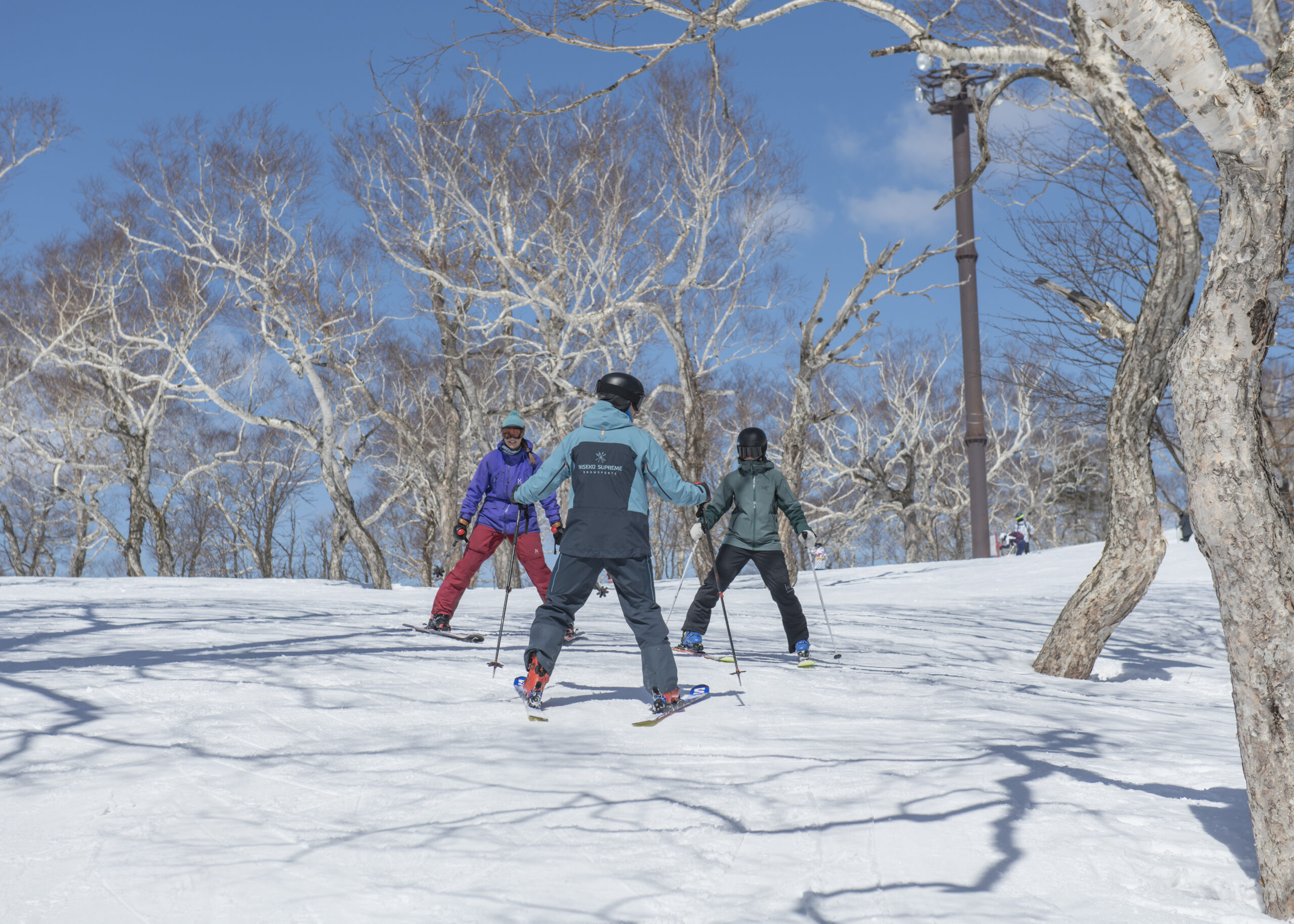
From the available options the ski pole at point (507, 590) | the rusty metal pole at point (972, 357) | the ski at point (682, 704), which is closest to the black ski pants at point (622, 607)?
the ski at point (682, 704)

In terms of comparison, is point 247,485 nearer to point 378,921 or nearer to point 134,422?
point 134,422

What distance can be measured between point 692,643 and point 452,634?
1849 mm

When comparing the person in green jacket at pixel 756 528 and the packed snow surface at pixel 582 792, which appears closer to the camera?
the packed snow surface at pixel 582 792

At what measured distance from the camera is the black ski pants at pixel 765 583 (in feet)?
19.4

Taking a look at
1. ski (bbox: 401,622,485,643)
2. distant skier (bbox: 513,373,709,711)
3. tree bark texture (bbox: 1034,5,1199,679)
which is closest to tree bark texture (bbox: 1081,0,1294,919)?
distant skier (bbox: 513,373,709,711)

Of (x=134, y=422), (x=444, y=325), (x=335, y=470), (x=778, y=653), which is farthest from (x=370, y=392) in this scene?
(x=778, y=653)

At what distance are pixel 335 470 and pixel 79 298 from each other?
28.1 ft

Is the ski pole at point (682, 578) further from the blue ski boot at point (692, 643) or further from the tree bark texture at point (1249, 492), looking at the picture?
the tree bark texture at point (1249, 492)

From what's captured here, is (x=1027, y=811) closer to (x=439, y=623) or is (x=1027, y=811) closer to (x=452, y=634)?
(x=452, y=634)

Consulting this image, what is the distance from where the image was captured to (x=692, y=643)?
6102mm

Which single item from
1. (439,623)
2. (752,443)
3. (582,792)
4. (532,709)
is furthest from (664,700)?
(439,623)

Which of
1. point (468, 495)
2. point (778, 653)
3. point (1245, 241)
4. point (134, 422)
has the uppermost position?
point (134, 422)

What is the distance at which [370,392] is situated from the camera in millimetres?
17328

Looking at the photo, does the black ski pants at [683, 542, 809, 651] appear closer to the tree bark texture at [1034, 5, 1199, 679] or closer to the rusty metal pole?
the tree bark texture at [1034, 5, 1199, 679]
